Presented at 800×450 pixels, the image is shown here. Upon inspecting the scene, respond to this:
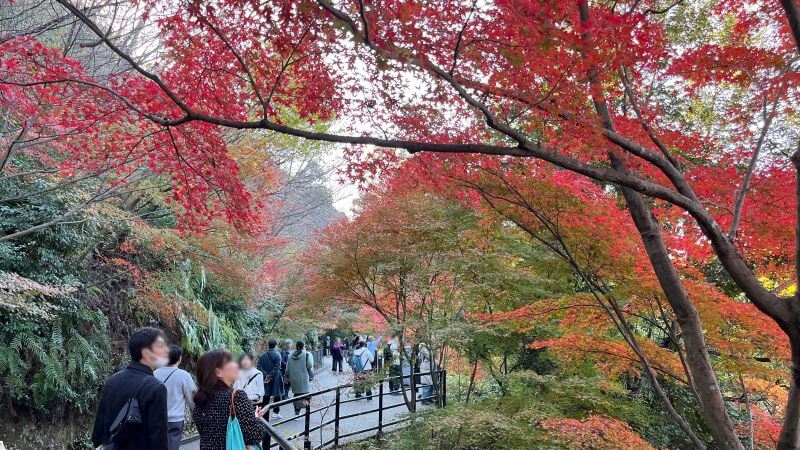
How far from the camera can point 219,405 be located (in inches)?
125

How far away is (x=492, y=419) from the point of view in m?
6.08

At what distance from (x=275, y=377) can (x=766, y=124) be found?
26.5 ft

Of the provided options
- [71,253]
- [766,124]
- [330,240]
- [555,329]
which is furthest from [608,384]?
[71,253]

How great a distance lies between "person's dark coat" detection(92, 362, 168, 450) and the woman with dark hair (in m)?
0.28

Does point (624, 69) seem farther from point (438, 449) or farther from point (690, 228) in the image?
point (438, 449)

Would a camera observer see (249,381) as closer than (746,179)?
No

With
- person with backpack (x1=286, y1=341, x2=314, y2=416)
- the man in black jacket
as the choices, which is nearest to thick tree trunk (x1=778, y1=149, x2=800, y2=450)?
the man in black jacket

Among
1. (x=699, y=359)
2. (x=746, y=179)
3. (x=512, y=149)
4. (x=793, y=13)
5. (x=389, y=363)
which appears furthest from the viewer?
(x=389, y=363)

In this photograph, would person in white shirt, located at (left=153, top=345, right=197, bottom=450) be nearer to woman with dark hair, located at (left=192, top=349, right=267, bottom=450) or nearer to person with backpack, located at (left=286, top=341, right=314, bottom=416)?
woman with dark hair, located at (left=192, top=349, right=267, bottom=450)

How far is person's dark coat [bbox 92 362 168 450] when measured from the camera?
291cm

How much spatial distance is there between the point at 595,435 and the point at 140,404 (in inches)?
165

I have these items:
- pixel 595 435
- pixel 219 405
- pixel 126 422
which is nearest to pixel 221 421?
pixel 219 405

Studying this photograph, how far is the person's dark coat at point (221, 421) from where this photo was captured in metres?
3.16

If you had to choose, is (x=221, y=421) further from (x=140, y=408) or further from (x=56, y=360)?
(x=56, y=360)
